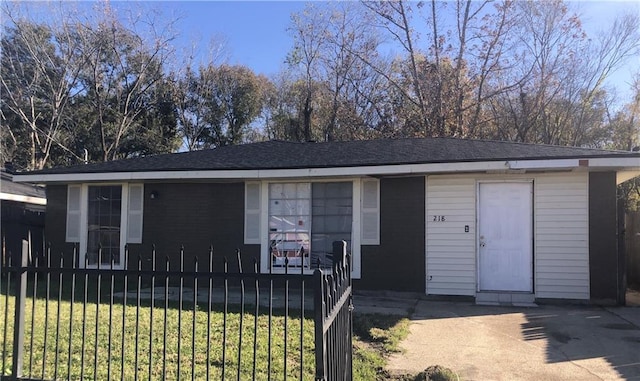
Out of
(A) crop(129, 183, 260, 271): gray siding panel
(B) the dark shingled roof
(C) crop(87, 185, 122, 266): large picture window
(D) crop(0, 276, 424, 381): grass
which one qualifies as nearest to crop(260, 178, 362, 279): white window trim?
(A) crop(129, 183, 260, 271): gray siding panel

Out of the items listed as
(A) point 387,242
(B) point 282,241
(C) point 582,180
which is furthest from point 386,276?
(C) point 582,180

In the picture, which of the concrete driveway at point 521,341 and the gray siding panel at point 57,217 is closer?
the concrete driveway at point 521,341

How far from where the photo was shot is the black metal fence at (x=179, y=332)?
3.33 m

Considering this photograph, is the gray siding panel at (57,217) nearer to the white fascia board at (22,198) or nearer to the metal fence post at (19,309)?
the white fascia board at (22,198)

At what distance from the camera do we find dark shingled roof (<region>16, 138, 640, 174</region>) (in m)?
→ 9.76

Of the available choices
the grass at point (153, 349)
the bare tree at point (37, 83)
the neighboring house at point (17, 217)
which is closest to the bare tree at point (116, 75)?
the bare tree at point (37, 83)

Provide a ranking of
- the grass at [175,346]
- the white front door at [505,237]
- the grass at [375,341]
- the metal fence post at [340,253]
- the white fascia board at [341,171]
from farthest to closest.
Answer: the white front door at [505,237] → the white fascia board at [341,171] → the grass at [375,341] → the grass at [175,346] → the metal fence post at [340,253]

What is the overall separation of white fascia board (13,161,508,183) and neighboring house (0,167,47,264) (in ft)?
6.77

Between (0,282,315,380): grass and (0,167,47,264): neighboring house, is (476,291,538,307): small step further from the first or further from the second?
(0,167,47,264): neighboring house

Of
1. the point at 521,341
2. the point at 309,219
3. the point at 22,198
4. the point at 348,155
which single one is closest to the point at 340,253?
the point at 521,341

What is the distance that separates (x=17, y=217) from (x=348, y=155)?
951 centimetres

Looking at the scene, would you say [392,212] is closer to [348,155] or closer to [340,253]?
[348,155]

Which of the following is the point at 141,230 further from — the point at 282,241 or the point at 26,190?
the point at 26,190

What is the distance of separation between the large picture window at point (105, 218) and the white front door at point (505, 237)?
8189 mm
